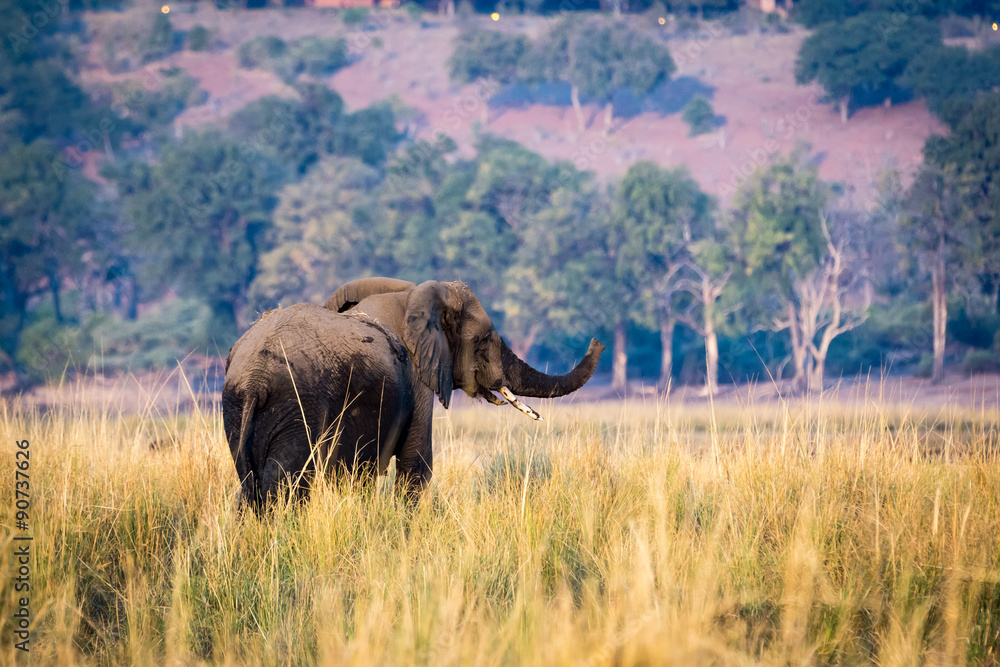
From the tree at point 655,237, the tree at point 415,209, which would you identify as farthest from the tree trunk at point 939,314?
the tree at point 415,209

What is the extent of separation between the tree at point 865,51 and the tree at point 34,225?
52515 millimetres

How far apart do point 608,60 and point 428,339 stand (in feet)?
259

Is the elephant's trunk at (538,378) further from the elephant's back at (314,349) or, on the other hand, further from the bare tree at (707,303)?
the bare tree at (707,303)

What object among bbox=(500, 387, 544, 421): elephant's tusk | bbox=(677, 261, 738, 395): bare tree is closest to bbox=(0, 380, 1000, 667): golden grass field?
bbox=(500, 387, 544, 421): elephant's tusk

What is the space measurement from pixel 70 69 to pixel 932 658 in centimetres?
9118

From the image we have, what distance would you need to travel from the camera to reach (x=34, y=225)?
50.2 m

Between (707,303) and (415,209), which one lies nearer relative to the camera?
(707,303)

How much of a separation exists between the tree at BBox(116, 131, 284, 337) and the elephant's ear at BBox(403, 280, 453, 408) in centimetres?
4082

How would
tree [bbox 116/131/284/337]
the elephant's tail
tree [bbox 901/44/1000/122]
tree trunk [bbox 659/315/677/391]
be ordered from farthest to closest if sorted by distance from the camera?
1. tree [bbox 901/44/1000/122]
2. tree [bbox 116/131/284/337]
3. tree trunk [bbox 659/315/677/391]
4. the elephant's tail

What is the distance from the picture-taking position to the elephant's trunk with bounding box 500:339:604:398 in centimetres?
723

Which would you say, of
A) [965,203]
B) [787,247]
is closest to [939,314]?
[965,203]

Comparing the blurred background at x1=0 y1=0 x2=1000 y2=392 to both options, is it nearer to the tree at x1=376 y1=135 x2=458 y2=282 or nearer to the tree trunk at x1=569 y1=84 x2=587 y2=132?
the tree at x1=376 y1=135 x2=458 y2=282

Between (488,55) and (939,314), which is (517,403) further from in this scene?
(488,55)

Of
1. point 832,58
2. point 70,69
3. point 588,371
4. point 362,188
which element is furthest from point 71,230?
point 832,58
